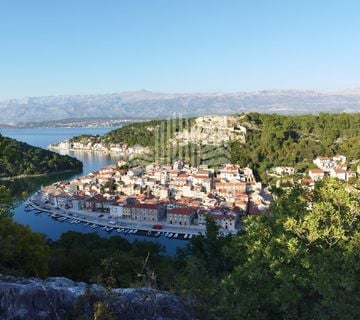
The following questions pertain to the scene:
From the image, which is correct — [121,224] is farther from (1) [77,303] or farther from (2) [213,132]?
(2) [213,132]

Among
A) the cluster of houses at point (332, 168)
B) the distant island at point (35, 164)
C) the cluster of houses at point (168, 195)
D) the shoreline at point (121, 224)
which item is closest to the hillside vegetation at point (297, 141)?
the cluster of houses at point (332, 168)

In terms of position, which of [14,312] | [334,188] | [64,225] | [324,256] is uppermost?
[334,188]

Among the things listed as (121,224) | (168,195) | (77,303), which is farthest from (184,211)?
(77,303)

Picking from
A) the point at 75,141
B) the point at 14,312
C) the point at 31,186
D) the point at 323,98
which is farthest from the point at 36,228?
the point at 323,98

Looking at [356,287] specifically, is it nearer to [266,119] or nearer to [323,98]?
[266,119]

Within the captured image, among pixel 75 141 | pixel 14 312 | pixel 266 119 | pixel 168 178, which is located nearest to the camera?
pixel 14 312

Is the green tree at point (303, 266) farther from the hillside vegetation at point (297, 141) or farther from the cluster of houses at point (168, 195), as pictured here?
the hillside vegetation at point (297, 141)

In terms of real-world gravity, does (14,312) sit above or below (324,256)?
below
